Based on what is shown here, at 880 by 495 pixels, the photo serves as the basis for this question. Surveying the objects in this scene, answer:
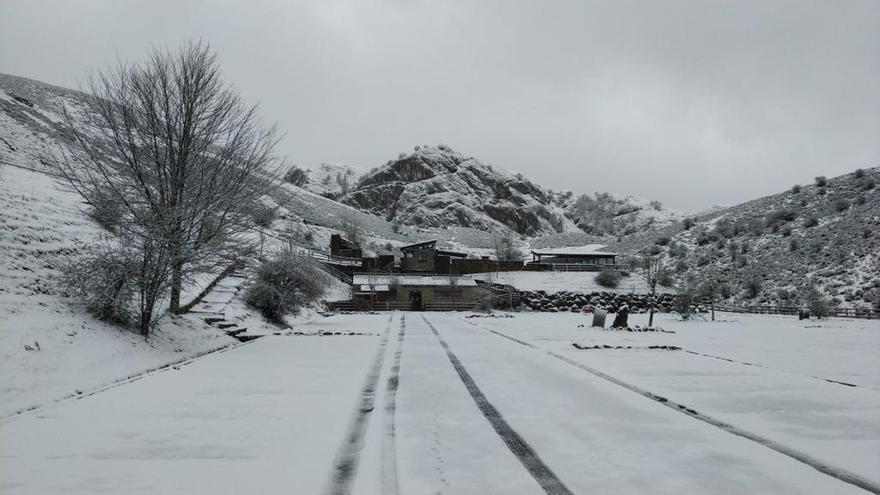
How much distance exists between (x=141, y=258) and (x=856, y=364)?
1521cm

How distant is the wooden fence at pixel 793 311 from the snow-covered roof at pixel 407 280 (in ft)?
70.9

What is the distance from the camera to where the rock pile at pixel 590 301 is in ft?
139

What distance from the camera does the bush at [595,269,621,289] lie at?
171ft

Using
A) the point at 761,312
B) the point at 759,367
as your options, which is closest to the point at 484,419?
the point at 759,367

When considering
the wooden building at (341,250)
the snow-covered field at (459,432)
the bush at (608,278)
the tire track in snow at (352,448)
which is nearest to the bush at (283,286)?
the snow-covered field at (459,432)

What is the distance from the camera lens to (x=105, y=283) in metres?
10.4

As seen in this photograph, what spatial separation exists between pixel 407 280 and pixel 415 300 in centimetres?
371

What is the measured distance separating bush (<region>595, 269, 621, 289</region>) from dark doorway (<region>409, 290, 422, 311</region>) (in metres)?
18.9

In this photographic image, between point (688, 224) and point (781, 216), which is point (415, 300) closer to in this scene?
point (781, 216)

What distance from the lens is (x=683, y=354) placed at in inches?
461

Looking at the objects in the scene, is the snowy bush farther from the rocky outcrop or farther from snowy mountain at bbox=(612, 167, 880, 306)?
the rocky outcrop

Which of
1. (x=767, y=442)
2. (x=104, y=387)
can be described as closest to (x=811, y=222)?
(x=767, y=442)

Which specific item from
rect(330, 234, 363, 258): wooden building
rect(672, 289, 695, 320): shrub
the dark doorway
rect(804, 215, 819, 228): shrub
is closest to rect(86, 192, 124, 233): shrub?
rect(672, 289, 695, 320): shrub

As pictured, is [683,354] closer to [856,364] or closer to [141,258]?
[856,364]
